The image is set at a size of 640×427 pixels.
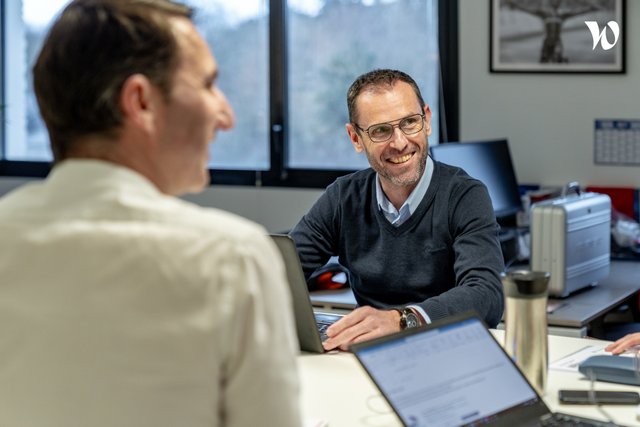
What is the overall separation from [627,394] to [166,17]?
119 cm

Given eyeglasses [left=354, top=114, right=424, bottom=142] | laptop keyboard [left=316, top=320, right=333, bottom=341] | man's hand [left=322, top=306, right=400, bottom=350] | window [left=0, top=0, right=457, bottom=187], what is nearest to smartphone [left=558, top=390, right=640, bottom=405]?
man's hand [left=322, top=306, right=400, bottom=350]

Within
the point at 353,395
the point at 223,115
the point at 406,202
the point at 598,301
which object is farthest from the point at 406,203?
the point at 223,115

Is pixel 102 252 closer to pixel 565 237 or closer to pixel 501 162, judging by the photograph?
pixel 565 237

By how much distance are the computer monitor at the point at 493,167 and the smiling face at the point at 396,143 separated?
113 centimetres

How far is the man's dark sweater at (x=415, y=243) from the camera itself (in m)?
2.50

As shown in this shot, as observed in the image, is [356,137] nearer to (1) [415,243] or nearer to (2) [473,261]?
(1) [415,243]

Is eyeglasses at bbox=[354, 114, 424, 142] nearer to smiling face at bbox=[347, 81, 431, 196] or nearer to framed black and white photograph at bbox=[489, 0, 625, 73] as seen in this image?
smiling face at bbox=[347, 81, 431, 196]

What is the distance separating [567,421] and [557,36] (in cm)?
290

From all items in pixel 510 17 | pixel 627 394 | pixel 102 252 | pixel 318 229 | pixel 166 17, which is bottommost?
pixel 627 394

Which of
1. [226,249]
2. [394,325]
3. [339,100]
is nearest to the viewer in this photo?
[226,249]

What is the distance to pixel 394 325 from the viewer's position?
87.3 inches

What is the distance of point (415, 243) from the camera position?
8.75 ft

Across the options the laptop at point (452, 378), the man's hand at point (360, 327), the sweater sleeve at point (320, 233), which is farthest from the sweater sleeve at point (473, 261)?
the laptop at point (452, 378)

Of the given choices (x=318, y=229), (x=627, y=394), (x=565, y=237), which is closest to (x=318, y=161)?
(x=565, y=237)
